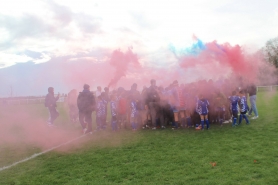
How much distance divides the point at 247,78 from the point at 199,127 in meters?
3.42

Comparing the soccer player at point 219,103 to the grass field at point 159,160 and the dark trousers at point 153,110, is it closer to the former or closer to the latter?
the grass field at point 159,160

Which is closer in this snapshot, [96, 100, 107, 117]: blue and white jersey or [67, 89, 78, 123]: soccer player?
[96, 100, 107, 117]: blue and white jersey

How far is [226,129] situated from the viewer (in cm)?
1000

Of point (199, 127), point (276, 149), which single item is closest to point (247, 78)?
point (199, 127)

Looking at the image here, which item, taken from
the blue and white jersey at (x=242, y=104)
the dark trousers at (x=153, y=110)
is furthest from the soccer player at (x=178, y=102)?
the blue and white jersey at (x=242, y=104)

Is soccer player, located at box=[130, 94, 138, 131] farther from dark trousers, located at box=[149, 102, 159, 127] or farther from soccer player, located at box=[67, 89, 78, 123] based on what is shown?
soccer player, located at box=[67, 89, 78, 123]

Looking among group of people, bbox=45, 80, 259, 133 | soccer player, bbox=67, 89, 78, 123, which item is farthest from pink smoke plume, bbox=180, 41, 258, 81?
soccer player, bbox=67, 89, 78, 123

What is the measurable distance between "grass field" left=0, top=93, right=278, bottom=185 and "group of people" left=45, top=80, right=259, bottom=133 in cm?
124

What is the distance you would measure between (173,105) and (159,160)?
466cm

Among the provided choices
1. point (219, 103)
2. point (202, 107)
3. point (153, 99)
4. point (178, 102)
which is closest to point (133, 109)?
point (153, 99)

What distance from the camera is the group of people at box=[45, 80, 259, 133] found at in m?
10.8

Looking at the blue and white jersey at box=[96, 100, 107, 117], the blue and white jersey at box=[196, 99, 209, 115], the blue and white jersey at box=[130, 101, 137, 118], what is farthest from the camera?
the blue and white jersey at box=[96, 100, 107, 117]

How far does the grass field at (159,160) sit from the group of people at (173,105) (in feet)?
4.08

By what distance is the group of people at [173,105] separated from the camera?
35.3 ft
